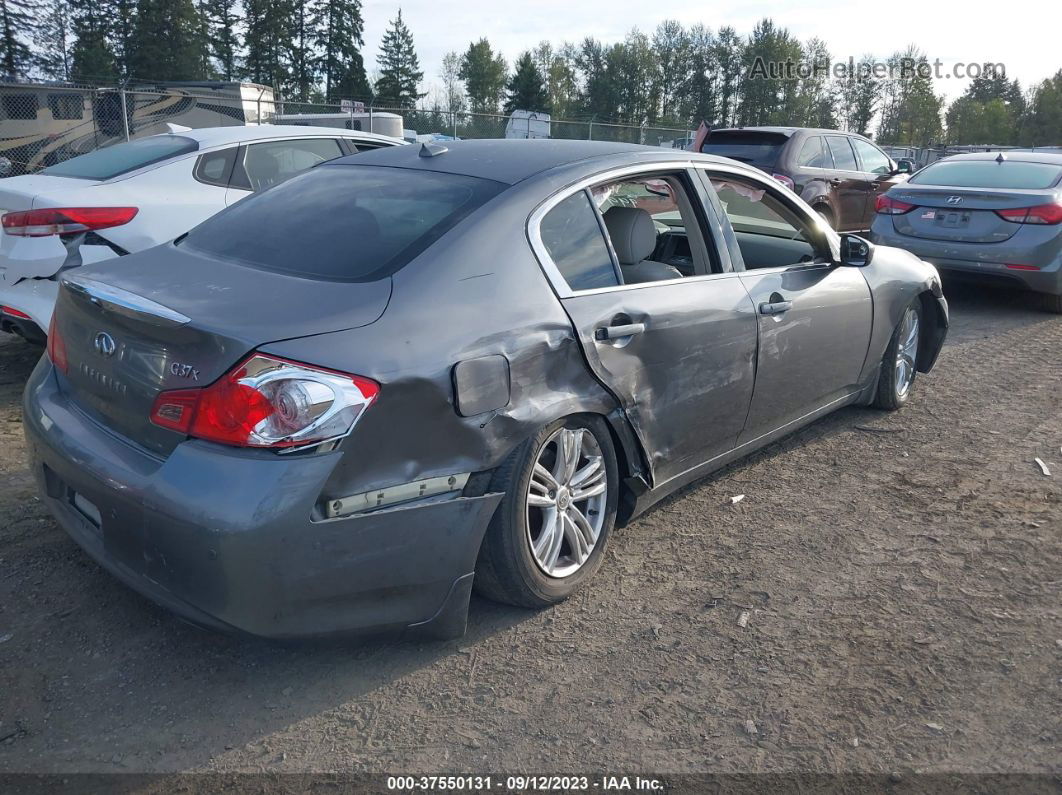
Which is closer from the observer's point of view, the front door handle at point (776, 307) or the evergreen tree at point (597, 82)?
the front door handle at point (776, 307)

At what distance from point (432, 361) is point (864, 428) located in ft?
11.1

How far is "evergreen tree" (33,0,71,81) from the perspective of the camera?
49594mm

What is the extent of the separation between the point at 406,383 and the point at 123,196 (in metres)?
3.84

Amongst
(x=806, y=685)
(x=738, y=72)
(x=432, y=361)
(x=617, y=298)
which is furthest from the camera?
(x=738, y=72)

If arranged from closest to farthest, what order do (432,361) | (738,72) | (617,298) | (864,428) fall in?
(432,361)
(617,298)
(864,428)
(738,72)

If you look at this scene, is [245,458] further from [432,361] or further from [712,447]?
[712,447]

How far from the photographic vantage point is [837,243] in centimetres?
460

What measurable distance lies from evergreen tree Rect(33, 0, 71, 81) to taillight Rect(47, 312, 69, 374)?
5551 cm

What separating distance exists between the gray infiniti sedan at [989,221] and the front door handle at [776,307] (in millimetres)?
5090

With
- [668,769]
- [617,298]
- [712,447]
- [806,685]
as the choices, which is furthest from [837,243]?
[668,769]

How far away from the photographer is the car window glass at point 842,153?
11.3 metres

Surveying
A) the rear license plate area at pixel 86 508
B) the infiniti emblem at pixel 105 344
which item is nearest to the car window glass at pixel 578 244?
the infiniti emblem at pixel 105 344

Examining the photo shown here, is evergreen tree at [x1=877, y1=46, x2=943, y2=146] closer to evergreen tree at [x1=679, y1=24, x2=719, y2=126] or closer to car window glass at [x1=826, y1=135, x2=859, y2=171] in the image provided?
evergreen tree at [x1=679, y1=24, x2=719, y2=126]

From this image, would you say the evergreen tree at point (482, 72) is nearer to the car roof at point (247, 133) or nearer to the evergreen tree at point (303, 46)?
the evergreen tree at point (303, 46)
